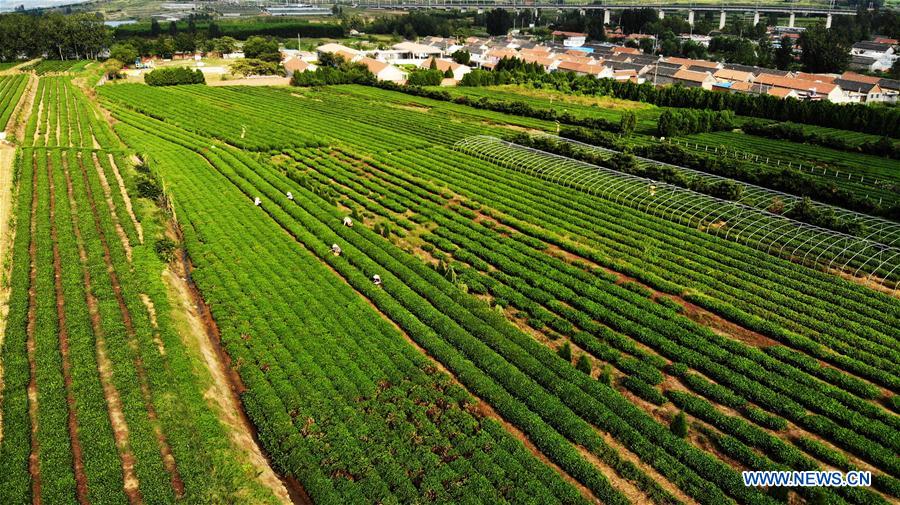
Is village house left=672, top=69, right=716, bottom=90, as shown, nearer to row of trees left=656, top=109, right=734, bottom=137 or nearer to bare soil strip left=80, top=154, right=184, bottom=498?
row of trees left=656, top=109, right=734, bottom=137

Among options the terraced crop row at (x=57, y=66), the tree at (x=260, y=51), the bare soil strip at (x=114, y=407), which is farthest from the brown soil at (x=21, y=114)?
the bare soil strip at (x=114, y=407)

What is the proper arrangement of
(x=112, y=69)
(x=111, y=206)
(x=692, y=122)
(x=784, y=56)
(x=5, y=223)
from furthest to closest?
(x=784, y=56) → (x=112, y=69) → (x=692, y=122) → (x=111, y=206) → (x=5, y=223)

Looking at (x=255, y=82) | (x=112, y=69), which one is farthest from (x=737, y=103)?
A: (x=112, y=69)

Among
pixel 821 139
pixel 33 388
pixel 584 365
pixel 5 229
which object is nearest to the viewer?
pixel 33 388

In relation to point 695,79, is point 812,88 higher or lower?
lower

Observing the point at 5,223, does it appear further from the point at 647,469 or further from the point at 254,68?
the point at 254,68

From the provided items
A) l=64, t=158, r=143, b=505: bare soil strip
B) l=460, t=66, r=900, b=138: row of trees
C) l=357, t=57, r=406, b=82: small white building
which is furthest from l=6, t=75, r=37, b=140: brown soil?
l=460, t=66, r=900, b=138: row of trees

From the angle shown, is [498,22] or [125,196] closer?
[125,196]
